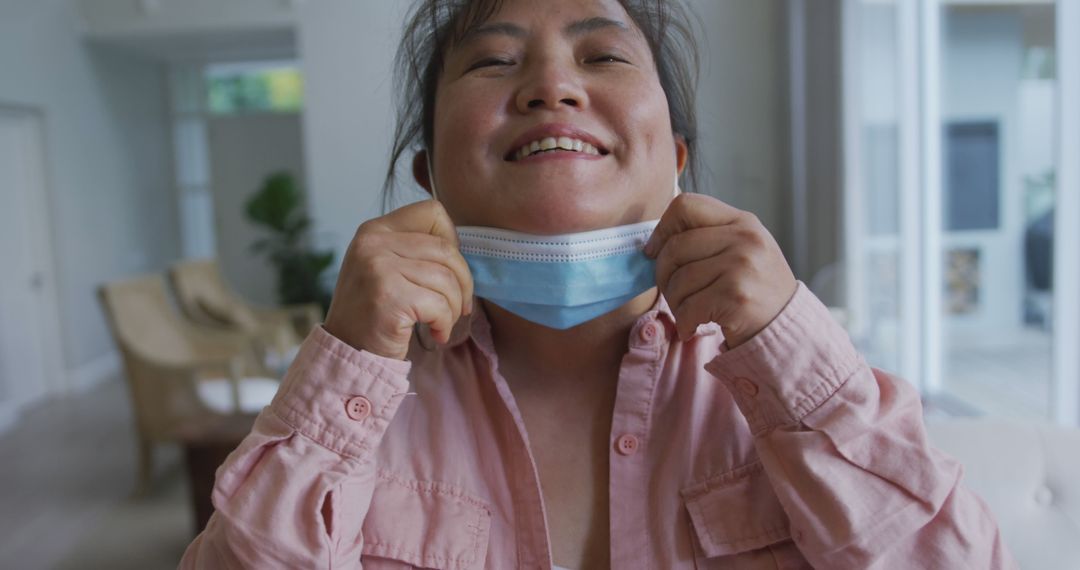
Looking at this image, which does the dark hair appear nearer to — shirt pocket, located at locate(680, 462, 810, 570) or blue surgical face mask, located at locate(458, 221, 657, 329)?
blue surgical face mask, located at locate(458, 221, 657, 329)

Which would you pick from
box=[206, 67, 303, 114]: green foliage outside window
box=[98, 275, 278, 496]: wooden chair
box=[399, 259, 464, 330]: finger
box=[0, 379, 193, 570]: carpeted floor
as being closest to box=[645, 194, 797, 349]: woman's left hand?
box=[399, 259, 464, 330]: finger

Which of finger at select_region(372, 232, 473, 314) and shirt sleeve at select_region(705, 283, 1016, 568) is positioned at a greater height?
finger at select_region(372, 232, 473, 314)

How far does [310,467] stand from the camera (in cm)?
70

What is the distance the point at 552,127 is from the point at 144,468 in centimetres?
336

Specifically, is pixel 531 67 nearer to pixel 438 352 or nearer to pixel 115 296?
pixel 438 352

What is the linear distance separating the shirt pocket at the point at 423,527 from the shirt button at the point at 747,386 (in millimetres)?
291

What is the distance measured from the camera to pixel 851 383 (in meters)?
0.69

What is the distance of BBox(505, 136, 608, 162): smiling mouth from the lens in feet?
2.45

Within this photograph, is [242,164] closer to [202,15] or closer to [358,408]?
[202,15]

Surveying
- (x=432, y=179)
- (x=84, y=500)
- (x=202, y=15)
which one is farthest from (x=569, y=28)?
(x=84, y=500)

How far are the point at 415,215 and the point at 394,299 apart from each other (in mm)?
91

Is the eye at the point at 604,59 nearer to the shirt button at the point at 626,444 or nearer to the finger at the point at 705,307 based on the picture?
the finger at the point at 705,307

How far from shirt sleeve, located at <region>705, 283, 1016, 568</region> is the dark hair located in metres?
0.35

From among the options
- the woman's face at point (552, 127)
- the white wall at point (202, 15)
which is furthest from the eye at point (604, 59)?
the white wall at point (202, 15)
